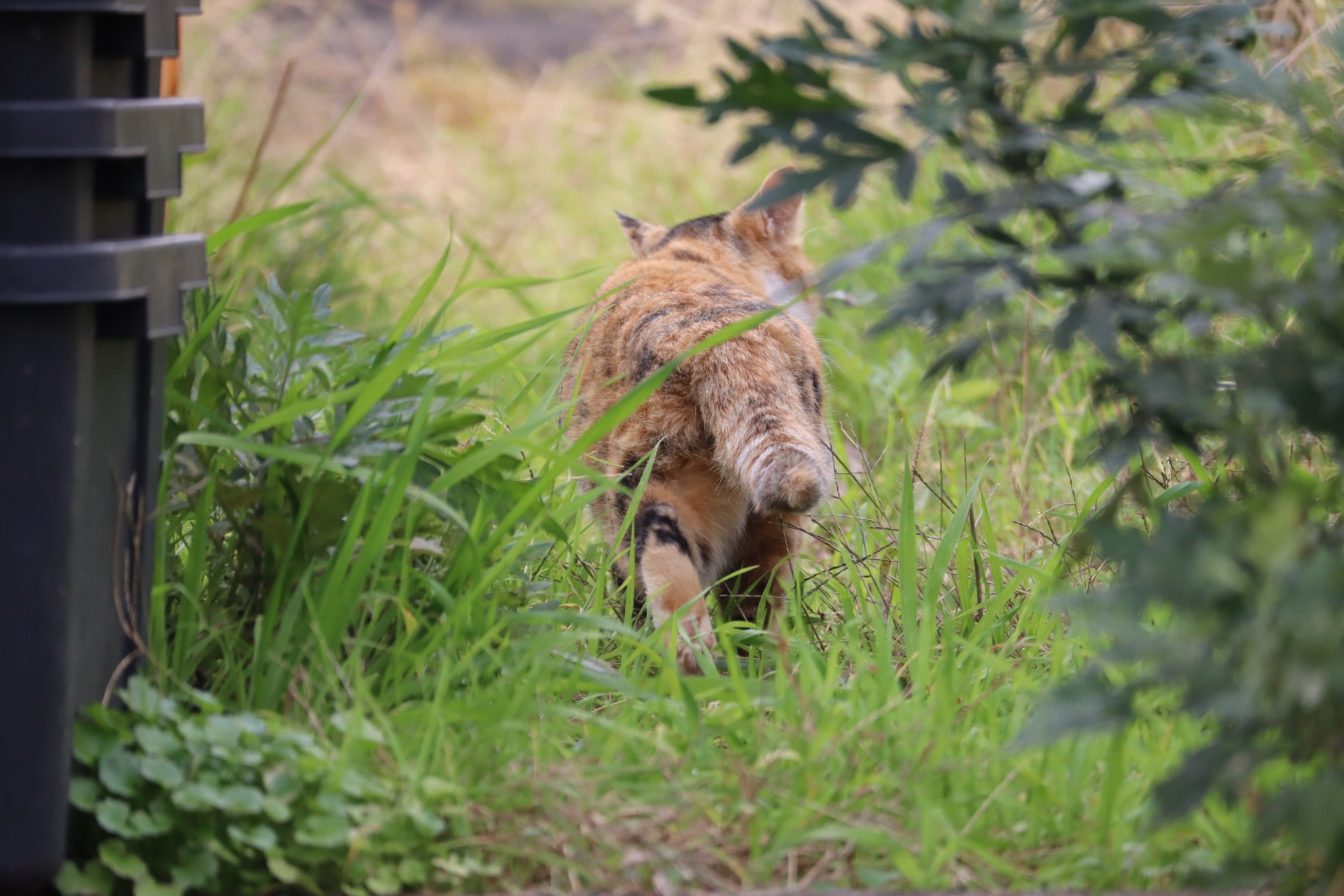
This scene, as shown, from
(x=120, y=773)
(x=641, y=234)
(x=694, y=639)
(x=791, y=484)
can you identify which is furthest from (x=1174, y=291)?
(x=641, y=234)

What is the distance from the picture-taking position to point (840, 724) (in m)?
1.99

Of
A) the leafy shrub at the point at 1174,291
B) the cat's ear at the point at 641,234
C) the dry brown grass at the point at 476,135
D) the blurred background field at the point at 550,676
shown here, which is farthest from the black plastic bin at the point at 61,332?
the dry brown grass at the point at 476,135

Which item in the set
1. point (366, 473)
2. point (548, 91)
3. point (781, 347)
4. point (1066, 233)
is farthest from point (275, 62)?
point (1066, 233)

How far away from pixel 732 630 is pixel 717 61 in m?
5.50

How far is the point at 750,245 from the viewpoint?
12.0 feet

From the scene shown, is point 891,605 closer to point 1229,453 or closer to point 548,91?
point 1229,453

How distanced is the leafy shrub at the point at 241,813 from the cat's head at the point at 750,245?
76.8 inches

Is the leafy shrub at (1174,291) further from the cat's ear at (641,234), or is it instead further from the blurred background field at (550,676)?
the cat's ear at (641,234)

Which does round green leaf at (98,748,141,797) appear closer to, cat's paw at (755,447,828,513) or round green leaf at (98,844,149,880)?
round green leaf at (98,844,149,880)

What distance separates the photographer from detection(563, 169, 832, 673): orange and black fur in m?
2.47

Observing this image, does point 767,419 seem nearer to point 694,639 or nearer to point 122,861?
point 694,639

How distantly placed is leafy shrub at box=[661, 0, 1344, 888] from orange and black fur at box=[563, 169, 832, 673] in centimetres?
77

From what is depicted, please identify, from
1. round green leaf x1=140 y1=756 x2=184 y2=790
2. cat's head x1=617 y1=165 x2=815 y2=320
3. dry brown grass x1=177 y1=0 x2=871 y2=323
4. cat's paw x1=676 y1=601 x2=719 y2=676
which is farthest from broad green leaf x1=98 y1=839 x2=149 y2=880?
dry brown grass x1=177 y1=0 x2=871 y2=323

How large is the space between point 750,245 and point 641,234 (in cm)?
36
